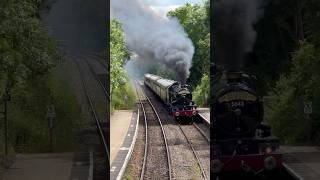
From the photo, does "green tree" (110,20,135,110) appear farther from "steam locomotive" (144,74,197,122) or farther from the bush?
the bush

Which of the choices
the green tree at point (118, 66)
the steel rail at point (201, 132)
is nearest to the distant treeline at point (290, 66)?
the steel rail at point (201, 132)

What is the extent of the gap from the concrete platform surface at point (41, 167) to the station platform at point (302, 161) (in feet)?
21.0

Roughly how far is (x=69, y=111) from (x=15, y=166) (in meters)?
2.30

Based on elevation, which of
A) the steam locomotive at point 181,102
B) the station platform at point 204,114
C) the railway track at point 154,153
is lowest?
the railway track at point 154,153

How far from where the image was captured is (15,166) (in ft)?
50.1

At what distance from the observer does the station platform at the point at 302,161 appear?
46.5 feet

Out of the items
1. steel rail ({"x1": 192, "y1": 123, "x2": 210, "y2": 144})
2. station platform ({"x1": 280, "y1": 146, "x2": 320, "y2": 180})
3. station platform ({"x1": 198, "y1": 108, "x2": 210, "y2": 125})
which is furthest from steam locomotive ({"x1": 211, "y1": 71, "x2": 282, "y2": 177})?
station platform ({"x1": 198, "y1": 108, "x2": 210, "y2": 125})

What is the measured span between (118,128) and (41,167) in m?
10.4

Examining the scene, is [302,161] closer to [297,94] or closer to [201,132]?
[297,94]

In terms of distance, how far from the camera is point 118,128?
25203 mm

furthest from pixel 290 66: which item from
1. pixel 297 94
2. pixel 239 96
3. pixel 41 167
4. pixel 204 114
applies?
pixel 204 114

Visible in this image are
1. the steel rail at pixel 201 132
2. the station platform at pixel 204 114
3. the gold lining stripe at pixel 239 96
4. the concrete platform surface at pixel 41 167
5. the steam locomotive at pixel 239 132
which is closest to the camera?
the steam locomotive at pixel 239 132

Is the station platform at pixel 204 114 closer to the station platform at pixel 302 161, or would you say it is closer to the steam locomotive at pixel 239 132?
the station platform at pixel 302 161

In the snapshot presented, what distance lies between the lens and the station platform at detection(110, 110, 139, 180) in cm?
1579
